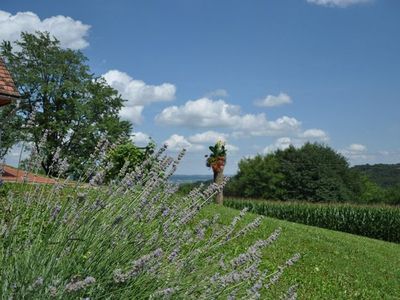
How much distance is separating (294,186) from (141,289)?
158ft

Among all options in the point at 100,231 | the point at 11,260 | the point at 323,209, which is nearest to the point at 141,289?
the point at 100,231

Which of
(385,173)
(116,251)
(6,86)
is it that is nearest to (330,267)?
(116,251)

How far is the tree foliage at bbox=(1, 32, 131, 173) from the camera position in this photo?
33750mm

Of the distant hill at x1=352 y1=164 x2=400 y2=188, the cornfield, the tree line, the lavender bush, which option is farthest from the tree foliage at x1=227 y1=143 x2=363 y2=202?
the lavender bush

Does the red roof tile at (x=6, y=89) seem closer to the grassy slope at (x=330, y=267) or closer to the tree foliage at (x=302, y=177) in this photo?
the grassy slope at (x=330, y=267)

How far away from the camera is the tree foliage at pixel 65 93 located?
111 feet

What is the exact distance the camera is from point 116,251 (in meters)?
2.85

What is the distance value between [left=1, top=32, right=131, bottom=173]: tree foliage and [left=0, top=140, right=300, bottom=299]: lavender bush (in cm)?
2993

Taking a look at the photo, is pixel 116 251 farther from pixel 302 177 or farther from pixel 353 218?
pixel 302 177

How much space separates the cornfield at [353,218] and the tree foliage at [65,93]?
13.4m

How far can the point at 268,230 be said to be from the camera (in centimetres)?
1183

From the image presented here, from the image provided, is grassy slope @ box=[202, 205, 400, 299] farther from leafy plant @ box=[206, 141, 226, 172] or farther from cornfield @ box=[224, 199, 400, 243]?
cornfield @ box=[224, 199, 400, 243]

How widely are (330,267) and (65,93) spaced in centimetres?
2909

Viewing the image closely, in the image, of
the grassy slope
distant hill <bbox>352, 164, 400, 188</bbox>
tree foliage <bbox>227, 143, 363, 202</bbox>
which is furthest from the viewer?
distant hill <bbox>352, 164, 400, 188</bbox>
